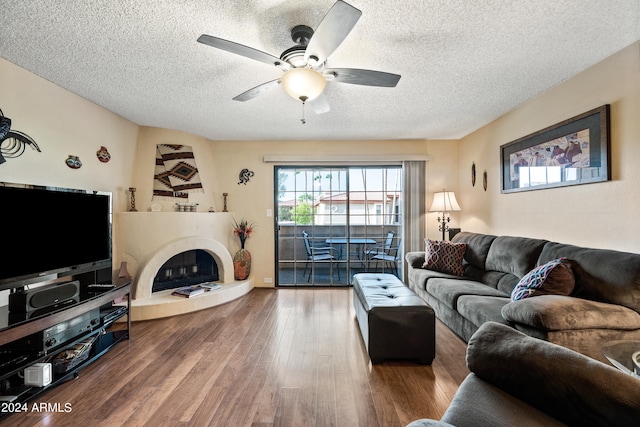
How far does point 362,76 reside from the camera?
1.89 meters

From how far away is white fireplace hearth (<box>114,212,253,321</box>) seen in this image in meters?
3.27

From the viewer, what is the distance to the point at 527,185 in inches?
119

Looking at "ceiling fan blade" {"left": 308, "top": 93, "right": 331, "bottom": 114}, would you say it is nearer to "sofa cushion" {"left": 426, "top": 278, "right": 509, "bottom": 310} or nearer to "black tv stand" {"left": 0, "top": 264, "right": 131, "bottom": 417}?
"sofa cushion" {"left": 426, "top": 278, "right": 509, "bottom": 310}

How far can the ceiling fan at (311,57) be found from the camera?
1451 mm

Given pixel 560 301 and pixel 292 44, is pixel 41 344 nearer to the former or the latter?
pixel 292 44

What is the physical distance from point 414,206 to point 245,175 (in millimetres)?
2858

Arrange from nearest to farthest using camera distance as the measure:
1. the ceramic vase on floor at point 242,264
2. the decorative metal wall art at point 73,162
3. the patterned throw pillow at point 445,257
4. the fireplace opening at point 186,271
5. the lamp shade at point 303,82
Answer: the lamp shade at point 303,82, the decorative metal wall art at point 73,162, the patterned throw pillow at point 445,257, the fireplace opening at point 186,271, the ceramic vase on floor at point 242,264

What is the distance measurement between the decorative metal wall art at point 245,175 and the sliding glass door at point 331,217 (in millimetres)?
439

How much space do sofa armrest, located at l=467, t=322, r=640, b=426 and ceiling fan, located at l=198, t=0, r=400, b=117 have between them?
1.60 m

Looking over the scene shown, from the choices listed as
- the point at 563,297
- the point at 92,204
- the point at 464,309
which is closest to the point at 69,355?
the point at 92,204

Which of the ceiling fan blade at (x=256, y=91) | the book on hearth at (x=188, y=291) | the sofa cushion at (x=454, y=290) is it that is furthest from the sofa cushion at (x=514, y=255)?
the book on hearth at (x=188, y=291)

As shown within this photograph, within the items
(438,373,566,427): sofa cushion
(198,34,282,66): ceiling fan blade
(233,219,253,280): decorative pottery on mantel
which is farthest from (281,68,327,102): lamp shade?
(233,219,253,280): decorative pottery on mantel

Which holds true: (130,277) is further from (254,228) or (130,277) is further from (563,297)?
(563,297)

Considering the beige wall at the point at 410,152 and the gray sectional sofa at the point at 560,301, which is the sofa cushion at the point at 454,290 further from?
the beige wall at the point at 410,152
